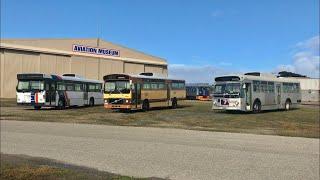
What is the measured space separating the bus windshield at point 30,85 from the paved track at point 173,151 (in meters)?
16.5

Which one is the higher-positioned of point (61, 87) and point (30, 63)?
point (30, 63)

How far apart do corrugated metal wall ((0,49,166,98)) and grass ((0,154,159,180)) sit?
1997 inches

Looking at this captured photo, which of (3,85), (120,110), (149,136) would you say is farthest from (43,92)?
(3,85)

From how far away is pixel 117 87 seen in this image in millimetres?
34000

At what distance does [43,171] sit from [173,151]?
4933 mm

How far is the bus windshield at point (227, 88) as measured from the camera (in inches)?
1307

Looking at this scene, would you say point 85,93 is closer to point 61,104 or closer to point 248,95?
point 61,104

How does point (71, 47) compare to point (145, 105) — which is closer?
point (145, 105)

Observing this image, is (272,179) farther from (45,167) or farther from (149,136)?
(149,136)

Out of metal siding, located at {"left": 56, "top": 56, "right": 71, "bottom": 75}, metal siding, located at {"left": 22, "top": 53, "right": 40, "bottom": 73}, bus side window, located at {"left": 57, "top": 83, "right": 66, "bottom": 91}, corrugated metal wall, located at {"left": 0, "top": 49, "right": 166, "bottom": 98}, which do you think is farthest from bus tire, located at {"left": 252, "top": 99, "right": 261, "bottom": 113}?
metal siding, located at {"left": 56, "top": 56, "right": 71, "bottom": 75}

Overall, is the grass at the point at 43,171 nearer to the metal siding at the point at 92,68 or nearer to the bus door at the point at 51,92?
the bus door at the point at 51,92

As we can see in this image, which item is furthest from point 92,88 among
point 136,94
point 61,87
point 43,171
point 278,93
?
point 43,171

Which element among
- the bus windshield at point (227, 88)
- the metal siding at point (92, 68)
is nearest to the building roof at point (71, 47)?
the metal siding at point (92, 68)

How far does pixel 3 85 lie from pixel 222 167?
52.7m
